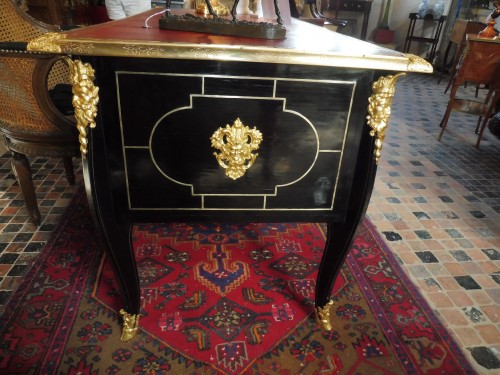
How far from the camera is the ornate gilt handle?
3.37 feet

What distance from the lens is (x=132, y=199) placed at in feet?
3.66

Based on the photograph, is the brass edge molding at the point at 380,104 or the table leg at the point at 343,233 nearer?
the brass edge molding at the point at 380,104

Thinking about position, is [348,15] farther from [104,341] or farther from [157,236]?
[104,341]

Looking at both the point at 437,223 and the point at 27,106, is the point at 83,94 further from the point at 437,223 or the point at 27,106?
the point at 437,223

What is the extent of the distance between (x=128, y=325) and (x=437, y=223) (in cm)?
200

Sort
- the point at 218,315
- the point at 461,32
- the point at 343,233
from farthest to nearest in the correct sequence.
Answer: the point at 461,32
the point at 218,315
the point at 343,233

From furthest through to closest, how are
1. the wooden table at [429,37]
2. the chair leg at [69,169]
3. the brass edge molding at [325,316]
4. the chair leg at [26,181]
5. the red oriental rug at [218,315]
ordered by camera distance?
the wooden table at [429,37] → the chair leg at [69,169] → the chair leg at [26,181] → the brass edge molding at [325,316] → the red oriental rug at [218,315]

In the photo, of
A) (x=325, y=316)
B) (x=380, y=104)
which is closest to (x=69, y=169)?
(x=325, y=316)

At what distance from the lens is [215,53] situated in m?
0.86

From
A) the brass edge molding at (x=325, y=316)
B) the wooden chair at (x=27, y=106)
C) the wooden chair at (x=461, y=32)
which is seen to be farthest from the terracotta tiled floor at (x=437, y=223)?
the wooden chair at (x=461, y=32)

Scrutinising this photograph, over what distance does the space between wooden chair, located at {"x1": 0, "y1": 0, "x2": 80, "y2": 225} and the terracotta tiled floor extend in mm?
313

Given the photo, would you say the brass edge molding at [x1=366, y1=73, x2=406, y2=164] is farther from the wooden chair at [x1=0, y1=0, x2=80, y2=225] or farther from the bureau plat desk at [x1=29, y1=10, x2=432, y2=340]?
the wooden chair at [x1=0, y1=0, x2=80, y2=225]

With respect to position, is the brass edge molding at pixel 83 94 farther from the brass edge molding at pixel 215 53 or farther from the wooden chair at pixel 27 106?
the wooden chair at pixel 27 106

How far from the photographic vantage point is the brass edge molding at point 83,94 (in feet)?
2.94
